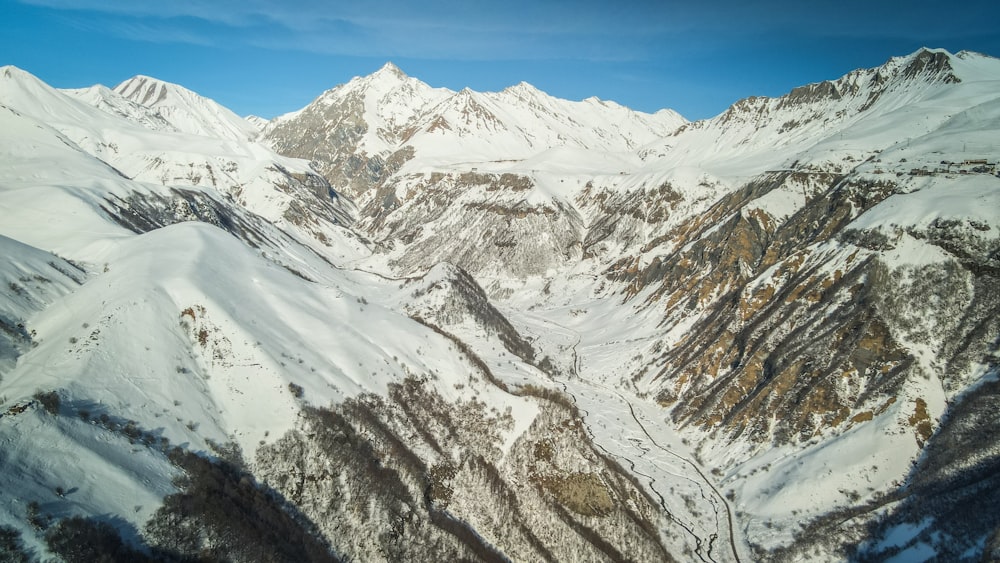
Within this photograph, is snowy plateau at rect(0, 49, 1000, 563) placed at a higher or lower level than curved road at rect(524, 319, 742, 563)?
higher

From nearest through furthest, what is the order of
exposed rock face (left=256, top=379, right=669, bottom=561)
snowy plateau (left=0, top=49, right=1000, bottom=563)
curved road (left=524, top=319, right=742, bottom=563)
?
1. snowy plateau (left=0, top=49, right=1000, bottom=563)
2. exposed rock face (left=256, top=379, right=669, bottom=561)
3. curved road (left=524, top=319, right=742, bottom=563)

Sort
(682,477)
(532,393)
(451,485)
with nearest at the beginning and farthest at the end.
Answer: (451,485)
(682,477)
(532,393)

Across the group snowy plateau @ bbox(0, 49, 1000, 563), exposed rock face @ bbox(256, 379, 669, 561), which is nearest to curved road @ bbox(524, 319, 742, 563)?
snowy plateau @ bbox(0, 49, 1000, 563)

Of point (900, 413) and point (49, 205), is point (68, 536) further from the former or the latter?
point (49, 205)

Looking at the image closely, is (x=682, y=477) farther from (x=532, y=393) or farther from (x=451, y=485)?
(x=451, y=485)

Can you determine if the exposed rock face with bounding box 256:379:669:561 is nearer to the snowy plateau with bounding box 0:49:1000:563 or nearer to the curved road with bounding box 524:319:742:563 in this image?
the snowy plateau with bounding box 0:49:1000:563

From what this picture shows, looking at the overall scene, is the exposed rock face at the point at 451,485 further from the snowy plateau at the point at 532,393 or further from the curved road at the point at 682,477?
the curved road at the point at 682,477

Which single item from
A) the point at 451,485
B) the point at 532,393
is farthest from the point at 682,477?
the point at 451,485

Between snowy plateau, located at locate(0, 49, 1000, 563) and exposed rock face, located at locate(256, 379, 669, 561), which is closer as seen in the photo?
snowy plateau, located at locate(0, 49, 1000, 563)

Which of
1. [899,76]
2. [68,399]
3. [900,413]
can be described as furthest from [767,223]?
[68,399]
